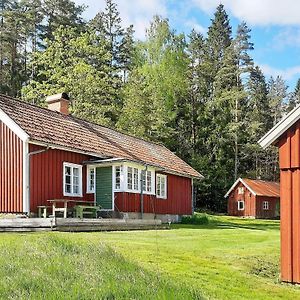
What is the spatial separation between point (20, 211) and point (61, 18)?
41.6 metres

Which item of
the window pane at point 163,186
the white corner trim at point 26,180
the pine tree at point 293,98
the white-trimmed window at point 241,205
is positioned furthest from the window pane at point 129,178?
the pine tree at point 293,98

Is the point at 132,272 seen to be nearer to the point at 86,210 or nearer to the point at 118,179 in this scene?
the point at 86,210

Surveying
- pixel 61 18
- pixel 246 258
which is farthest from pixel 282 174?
pixel 61 18

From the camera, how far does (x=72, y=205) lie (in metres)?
22.2

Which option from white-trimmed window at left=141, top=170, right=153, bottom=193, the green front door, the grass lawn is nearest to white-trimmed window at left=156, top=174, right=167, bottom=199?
white-trimmed window at left=141, top=170, right=153, bottom=193

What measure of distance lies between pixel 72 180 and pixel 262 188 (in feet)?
105

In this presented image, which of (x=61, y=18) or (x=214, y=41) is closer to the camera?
(x=61, y=18)

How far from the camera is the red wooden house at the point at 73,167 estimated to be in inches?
789

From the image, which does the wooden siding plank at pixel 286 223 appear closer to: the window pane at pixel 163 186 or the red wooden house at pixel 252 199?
the window pane at pixel 163 186

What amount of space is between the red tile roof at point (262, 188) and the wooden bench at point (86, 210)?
29409 mm

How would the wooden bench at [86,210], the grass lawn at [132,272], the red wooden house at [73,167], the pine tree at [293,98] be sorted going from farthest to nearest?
the pine tree at [293,98] < the wooden bench at [86,210] < the red wooden house at [73,167] < the grass lawn at [132,272]

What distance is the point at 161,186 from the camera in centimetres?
2853

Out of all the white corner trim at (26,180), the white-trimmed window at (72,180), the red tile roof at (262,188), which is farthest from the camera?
the red tile roof at (262,188)

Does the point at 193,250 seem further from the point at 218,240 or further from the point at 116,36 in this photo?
the point at 116,36
